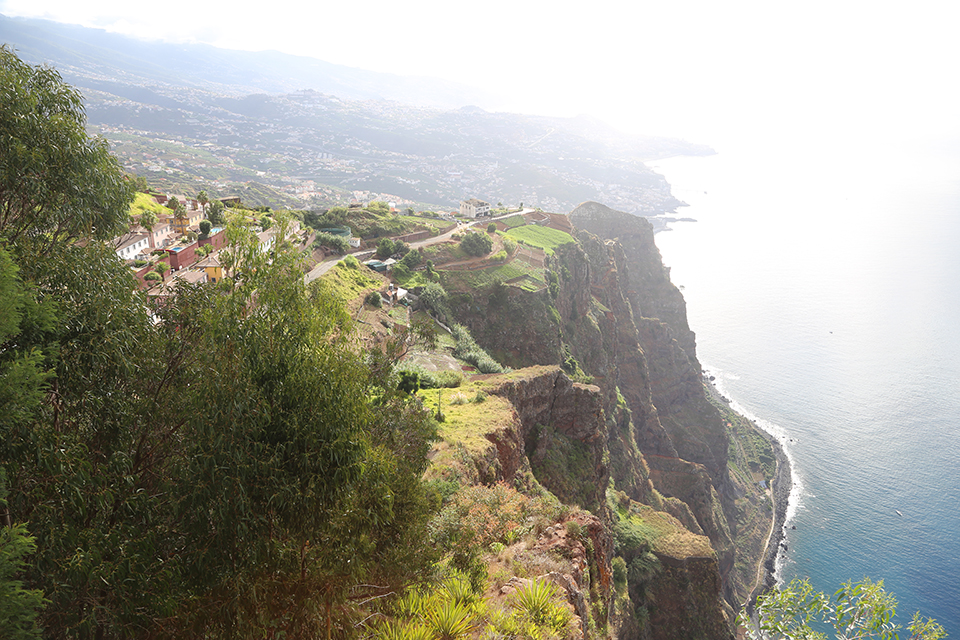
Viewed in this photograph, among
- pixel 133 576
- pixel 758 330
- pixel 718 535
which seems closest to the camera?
pixel 133 576

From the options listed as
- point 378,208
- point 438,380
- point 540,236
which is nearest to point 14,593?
point 438,380

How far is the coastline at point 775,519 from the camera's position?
3024 inches

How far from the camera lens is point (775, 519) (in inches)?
3588

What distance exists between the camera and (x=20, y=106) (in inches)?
369

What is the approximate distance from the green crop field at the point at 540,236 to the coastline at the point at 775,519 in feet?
197

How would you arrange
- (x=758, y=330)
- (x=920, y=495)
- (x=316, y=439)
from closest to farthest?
(x=316, y=439)
(x=920, y=495)
(x=758, y=330)

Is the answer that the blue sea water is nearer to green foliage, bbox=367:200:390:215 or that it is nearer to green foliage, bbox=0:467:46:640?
green foliage, bbox=367:200:390:215

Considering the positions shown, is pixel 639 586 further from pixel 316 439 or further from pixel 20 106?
pixel 20 106

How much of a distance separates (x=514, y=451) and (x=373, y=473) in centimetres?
2078

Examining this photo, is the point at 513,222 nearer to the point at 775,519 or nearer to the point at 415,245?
the point at 415,245

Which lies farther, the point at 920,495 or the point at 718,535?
the point at 920,495

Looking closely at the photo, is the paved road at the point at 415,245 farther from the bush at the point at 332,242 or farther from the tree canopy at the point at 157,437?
the tree canopy at the point at 157,437

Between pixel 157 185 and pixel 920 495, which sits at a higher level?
pixel 157 185

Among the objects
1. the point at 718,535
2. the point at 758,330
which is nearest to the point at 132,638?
the point at 718,535
